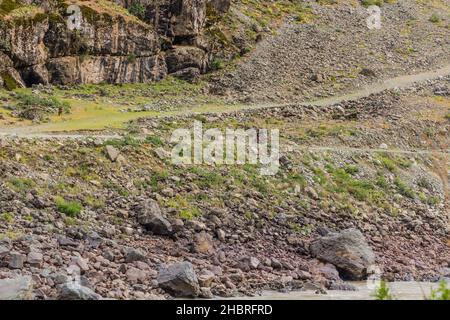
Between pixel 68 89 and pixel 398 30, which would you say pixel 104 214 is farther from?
pixel 398 30

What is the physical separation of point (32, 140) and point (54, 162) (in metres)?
1.65

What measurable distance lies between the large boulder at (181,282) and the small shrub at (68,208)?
14.3ft

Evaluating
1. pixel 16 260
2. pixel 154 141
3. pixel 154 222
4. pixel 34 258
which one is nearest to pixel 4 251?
pixel 16 260

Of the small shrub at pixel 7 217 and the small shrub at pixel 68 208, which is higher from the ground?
the small shrub at pixel 7 217

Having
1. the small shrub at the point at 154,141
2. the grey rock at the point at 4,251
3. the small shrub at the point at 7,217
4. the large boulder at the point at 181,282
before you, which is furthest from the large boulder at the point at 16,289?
the small shrub at the point at 154,141

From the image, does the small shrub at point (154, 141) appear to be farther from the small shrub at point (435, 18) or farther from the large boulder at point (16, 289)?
the small shrub at point (435, 18)

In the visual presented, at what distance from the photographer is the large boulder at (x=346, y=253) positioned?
20.5m

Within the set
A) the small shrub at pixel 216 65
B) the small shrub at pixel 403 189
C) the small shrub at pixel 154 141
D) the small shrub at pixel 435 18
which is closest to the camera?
the small shrub at pixel 154 141

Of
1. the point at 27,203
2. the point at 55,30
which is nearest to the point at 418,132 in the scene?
the point at 55,30

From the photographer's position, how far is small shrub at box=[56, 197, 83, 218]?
1978cm

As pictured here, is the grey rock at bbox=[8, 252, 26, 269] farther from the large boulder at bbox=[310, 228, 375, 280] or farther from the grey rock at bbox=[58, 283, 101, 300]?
the large boulder at bbox=[310, 228, 375, 280]

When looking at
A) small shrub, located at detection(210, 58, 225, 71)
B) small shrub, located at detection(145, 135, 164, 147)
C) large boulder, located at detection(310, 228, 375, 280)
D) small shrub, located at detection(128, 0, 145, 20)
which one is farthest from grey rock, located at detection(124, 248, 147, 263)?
small shrub, located at detection(210, 58, 225, 71)

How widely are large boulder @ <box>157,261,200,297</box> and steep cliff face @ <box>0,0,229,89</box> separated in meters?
22.2

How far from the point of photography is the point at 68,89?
123 ft
